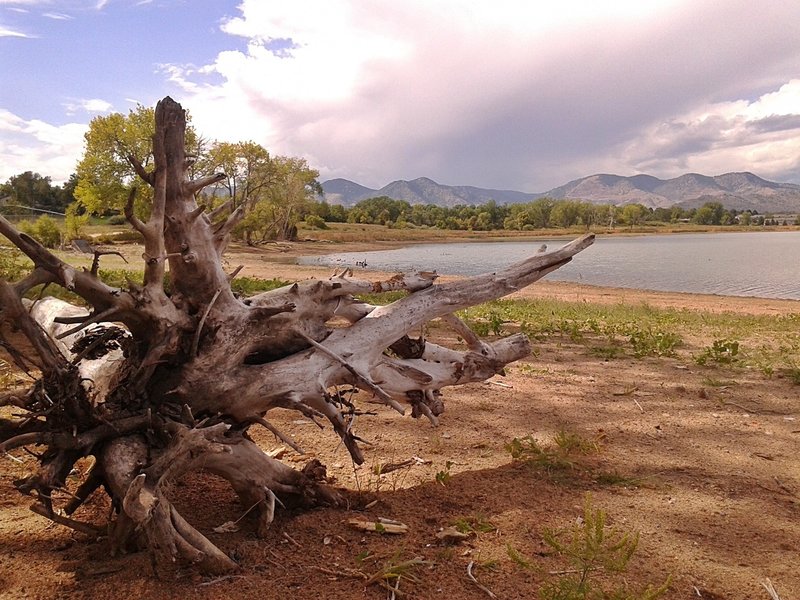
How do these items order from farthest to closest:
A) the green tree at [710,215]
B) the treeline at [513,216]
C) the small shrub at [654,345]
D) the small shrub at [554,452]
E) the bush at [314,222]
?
the green tree at [710,215] → the treeline at [513,216] → the bush at [314,222] → the small shrub at [654,345] → the small shrub at [554,452]

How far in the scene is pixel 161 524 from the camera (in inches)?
95.9

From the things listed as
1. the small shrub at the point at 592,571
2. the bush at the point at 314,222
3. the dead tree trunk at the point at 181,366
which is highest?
the bush at the point at 314,222

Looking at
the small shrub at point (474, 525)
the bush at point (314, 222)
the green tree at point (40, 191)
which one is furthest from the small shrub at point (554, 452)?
the bush at point (314, 222)

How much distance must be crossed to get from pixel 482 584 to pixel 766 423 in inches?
159

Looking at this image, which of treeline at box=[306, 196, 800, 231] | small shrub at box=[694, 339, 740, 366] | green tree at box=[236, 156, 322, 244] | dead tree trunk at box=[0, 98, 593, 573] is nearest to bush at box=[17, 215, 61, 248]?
green tree at box=[236, 156, 322, 244]

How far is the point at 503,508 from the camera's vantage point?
3562 millimetres

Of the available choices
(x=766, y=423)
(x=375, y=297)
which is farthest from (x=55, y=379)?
(x=375, y=297)

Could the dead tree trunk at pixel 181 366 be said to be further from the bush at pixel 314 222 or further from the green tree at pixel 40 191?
the bush at pixel 314 222

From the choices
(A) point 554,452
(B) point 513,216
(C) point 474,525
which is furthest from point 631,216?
(C) point 474,525

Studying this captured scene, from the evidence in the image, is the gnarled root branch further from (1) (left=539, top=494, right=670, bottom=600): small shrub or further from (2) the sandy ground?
(1) (left=539, top=494, right=670, bottom=600): small shrub

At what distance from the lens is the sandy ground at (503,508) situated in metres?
2.68

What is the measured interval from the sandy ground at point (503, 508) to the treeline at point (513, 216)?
302ft

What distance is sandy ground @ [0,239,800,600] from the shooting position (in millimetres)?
2680

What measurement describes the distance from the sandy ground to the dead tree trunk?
0.73 feet
